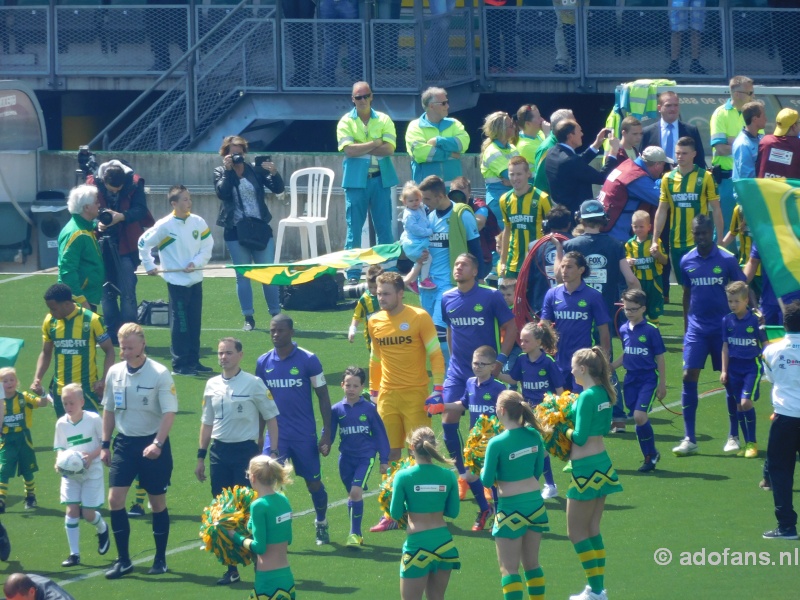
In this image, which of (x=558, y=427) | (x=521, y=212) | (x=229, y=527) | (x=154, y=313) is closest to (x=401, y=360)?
(x=558, y=427)

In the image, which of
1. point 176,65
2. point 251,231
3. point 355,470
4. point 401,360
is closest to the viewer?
point 355,470

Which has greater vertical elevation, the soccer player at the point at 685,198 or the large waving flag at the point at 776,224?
the soccer player at the point at 685,198

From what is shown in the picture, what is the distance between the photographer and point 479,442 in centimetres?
982

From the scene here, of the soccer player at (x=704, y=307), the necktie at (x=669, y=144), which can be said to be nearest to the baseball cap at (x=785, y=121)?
the necktie at (x=669, y=144)

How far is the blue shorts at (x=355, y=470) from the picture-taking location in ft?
35.4

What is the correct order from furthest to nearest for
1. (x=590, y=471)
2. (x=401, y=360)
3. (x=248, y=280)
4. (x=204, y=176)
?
(x=204, y=176)
(x=248, y=280)
(x=401, y=360)
(x=590, y=471)

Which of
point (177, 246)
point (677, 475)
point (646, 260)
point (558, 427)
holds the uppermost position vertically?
point (177, 246)

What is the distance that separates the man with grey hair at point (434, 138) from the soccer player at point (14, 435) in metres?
6.45

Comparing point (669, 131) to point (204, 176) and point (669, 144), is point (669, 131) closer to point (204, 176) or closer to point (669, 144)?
point (669, 144)

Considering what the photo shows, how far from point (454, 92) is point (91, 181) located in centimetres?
781

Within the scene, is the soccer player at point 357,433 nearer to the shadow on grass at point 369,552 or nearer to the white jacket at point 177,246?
the shadow on grass at point 369,552

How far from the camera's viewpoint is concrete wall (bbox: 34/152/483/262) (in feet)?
65.9

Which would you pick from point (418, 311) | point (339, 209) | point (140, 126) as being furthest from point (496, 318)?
point (140, 126)

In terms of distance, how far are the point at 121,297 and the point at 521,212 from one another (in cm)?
494
